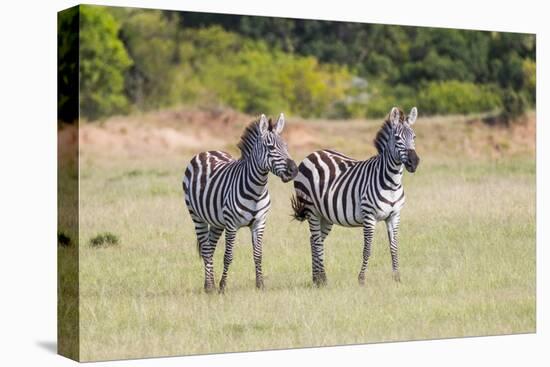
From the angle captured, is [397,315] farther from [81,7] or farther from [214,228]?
[81,7]

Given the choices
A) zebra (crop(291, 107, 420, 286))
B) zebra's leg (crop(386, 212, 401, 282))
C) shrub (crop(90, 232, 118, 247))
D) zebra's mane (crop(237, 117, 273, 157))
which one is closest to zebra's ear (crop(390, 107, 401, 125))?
zebra (crop(291, 107, 420, 286))

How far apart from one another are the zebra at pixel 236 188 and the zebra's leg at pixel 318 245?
2.89 ft

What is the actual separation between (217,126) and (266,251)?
3.18 meters

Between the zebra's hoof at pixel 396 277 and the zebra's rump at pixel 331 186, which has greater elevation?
the zebra's rump at pixel 331 186

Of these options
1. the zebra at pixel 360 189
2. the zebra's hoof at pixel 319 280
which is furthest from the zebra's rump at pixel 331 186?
the zebra's hoof at pixel 319 280

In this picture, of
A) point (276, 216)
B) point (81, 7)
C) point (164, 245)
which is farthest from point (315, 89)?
point (81, 7)

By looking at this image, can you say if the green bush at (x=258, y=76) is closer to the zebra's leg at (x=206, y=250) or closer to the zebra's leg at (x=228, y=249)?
the zebra's leg at (x=206, y=250)

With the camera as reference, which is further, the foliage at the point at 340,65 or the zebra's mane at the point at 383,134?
the foliage at the point at 340,65

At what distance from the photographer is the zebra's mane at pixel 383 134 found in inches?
517

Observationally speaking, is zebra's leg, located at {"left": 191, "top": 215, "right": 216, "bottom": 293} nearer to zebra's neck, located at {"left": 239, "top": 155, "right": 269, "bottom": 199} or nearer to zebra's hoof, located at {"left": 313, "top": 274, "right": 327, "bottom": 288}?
zebra's neck, located at {"left": 239, "top": 155, "right": 269, "bottom": 199}

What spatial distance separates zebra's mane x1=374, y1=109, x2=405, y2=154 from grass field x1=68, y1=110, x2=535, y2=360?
79 cm

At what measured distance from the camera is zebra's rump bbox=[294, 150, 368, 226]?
13.3 metres

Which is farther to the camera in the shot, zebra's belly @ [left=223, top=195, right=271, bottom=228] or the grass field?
zebra's belly @ [left=223, top=195, right=271, bottom=228]

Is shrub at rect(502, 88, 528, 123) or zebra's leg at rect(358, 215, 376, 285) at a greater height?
shrub at rect(502, 88, 528, 123)
